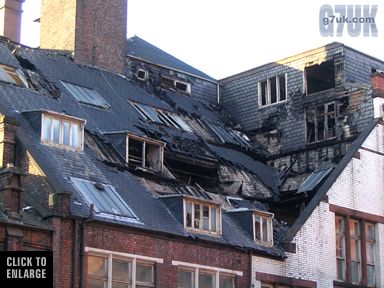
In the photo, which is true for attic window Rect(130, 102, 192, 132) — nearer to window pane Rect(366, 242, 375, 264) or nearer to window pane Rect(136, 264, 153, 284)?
window pane Rect(366, 242, 375, 264)

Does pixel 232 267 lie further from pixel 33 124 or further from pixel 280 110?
pixel 280 110

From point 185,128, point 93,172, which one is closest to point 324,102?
point 185,128

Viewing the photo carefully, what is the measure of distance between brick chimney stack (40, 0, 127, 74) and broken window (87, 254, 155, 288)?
14.7 m

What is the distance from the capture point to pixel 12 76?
40.0 meters

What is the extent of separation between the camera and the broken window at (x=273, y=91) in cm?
5209

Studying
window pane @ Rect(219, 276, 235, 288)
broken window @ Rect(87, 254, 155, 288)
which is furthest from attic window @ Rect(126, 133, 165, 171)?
broken window @ Rect(87, 254, 155, 288)

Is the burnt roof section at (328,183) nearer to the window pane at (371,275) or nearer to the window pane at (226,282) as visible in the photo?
the window pane at (226,282)

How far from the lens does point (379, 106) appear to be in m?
47.3

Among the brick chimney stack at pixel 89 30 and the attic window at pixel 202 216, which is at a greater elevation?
the brick chimney stack at pixel 89 30

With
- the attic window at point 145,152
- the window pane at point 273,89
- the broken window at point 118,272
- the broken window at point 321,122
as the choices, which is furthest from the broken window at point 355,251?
the broken window at point 118,272

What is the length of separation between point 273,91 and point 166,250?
18302 millimetres

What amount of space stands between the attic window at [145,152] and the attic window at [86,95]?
3.55m

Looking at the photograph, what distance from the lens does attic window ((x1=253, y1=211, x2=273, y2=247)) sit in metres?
40.3

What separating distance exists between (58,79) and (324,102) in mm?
13643
